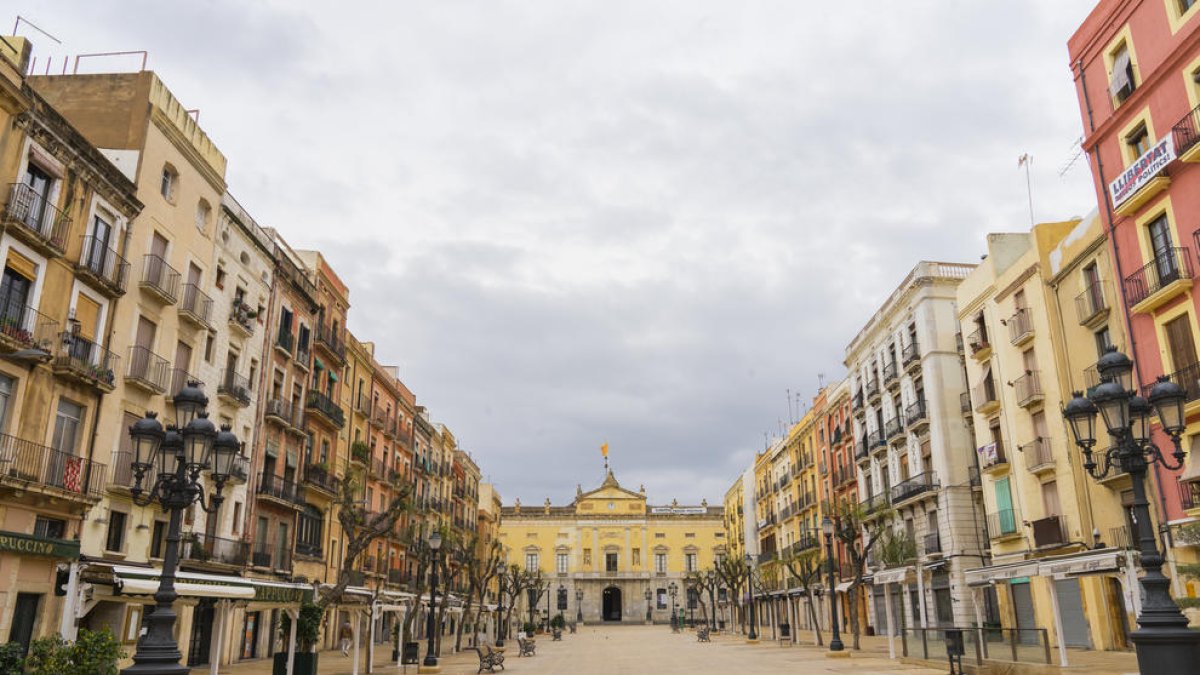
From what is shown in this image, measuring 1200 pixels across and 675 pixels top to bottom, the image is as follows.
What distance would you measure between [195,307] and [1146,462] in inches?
1017

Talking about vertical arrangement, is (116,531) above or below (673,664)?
above

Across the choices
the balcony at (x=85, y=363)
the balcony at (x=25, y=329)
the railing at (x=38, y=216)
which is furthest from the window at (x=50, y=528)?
the railing at (x=38, y=216)

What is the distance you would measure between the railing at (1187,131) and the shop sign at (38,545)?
2848cm

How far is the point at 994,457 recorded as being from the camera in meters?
33.0

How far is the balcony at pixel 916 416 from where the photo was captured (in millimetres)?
38656

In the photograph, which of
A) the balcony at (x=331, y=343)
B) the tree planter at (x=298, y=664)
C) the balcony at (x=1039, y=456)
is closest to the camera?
the tree planter at (x=298, y=664)

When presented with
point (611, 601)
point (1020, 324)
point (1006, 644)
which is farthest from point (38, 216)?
point (611, 601)

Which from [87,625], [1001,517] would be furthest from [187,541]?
A: [1001,517]

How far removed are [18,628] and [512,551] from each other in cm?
8244

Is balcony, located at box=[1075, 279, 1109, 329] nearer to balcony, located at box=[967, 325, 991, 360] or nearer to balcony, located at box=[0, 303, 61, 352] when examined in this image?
balcony, located at box=[967, 325, 991, 360]

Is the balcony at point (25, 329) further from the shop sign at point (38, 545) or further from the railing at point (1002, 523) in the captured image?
the railing at point (1002, 523)

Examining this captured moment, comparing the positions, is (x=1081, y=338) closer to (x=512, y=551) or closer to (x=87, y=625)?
(x=87, y=625)

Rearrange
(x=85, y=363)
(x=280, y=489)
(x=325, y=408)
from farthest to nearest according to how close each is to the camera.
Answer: (x=325, y=408)
(x=280, y=489)
(x=85, y=363)

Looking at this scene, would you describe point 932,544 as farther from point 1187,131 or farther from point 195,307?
point 195,307
